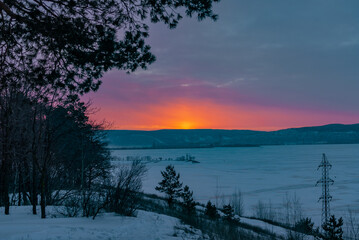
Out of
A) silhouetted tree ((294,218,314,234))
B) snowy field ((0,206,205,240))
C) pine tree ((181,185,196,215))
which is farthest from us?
pine tree ((181,185,196,215))

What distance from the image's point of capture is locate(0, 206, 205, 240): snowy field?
756cm

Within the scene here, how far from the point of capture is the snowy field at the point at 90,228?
24.8 ft

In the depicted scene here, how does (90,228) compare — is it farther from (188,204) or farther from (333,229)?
(188,204)

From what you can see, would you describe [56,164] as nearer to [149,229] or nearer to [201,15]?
[149,229]

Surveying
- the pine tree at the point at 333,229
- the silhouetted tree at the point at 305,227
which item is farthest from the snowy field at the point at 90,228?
the pine tree at the point at 333,229

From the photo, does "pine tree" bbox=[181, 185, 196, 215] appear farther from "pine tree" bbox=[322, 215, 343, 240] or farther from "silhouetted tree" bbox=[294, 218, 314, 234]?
"pine tree" bbox=[322, 215, 343, 240]

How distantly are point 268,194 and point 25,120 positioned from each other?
37.7 m

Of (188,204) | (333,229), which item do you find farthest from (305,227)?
(188,204)

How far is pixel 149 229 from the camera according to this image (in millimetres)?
9305

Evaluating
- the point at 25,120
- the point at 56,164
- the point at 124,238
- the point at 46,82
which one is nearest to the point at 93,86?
the point at 46,82

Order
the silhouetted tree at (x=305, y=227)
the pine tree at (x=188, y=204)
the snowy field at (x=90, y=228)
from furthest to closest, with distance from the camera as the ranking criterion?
1. the pine tree at (x=188, y=204)
2. the silhouetted tree at (x=305, y=227)
3. the snowy field at (x=90, y=228)

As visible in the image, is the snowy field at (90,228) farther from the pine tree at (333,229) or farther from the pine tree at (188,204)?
the pine tree at (188,204)

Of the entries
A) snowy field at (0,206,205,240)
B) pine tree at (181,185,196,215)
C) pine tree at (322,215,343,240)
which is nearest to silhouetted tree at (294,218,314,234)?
pine tree at (322,215,343,240)

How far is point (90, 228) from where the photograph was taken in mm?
8555
